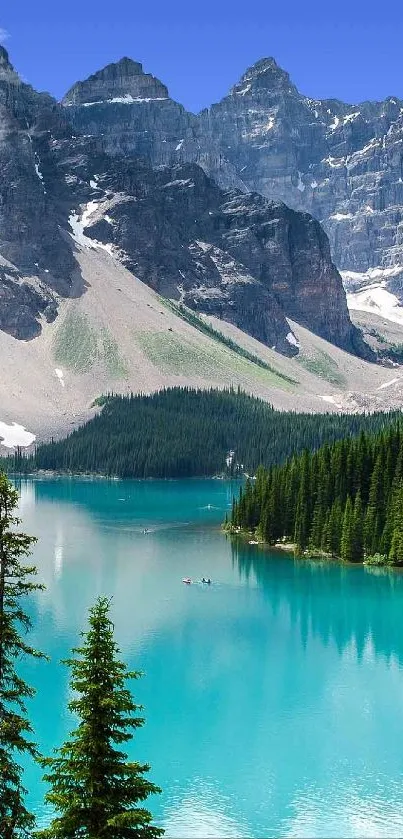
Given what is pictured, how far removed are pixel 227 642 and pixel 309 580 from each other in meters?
24.4

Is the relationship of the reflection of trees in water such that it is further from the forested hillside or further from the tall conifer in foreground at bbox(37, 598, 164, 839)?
the tall conifer in foreground at bbox(37, 598, 164, 839)

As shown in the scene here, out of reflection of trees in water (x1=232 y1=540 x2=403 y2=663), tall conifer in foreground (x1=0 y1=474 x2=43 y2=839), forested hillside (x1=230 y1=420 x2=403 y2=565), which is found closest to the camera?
→ tall conifer in foreground (x1=0 y1=474 x2=43 y2=839)

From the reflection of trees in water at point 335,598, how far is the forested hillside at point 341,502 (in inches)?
154

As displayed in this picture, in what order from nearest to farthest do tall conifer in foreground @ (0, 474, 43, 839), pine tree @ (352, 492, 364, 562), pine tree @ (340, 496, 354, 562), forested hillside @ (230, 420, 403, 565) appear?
tall conifer in foreground @ (0, 474, 43, 839) < forested hillside @ (230, 420, 403, 565) < pine tree @ (340, 496, 354, 562) < pine tree @ (352, 492, 364, 562)

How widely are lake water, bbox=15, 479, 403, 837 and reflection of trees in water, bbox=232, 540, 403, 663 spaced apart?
0.19 metres

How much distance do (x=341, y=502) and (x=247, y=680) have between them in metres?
49.8

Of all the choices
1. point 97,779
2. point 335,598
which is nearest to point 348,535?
point 335,598

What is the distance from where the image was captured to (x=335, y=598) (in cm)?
8662

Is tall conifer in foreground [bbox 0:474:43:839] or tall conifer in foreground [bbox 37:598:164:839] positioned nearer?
tall conifer in foreground [bbox 37:598:164:839]

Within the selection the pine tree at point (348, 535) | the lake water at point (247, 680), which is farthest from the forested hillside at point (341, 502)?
the lake water at point (247, 680)

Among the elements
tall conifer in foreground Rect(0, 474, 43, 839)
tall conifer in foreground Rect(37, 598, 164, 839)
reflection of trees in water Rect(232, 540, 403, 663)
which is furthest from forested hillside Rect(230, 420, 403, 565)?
tall conifer in foreground Rect(37, 598, 164, 839)

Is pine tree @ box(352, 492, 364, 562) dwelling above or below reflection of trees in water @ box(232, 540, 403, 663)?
above

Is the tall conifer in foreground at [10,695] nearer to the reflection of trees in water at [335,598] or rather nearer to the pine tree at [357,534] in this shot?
the reflection of trees in water at [335,598]

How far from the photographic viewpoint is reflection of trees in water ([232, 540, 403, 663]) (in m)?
74.2
